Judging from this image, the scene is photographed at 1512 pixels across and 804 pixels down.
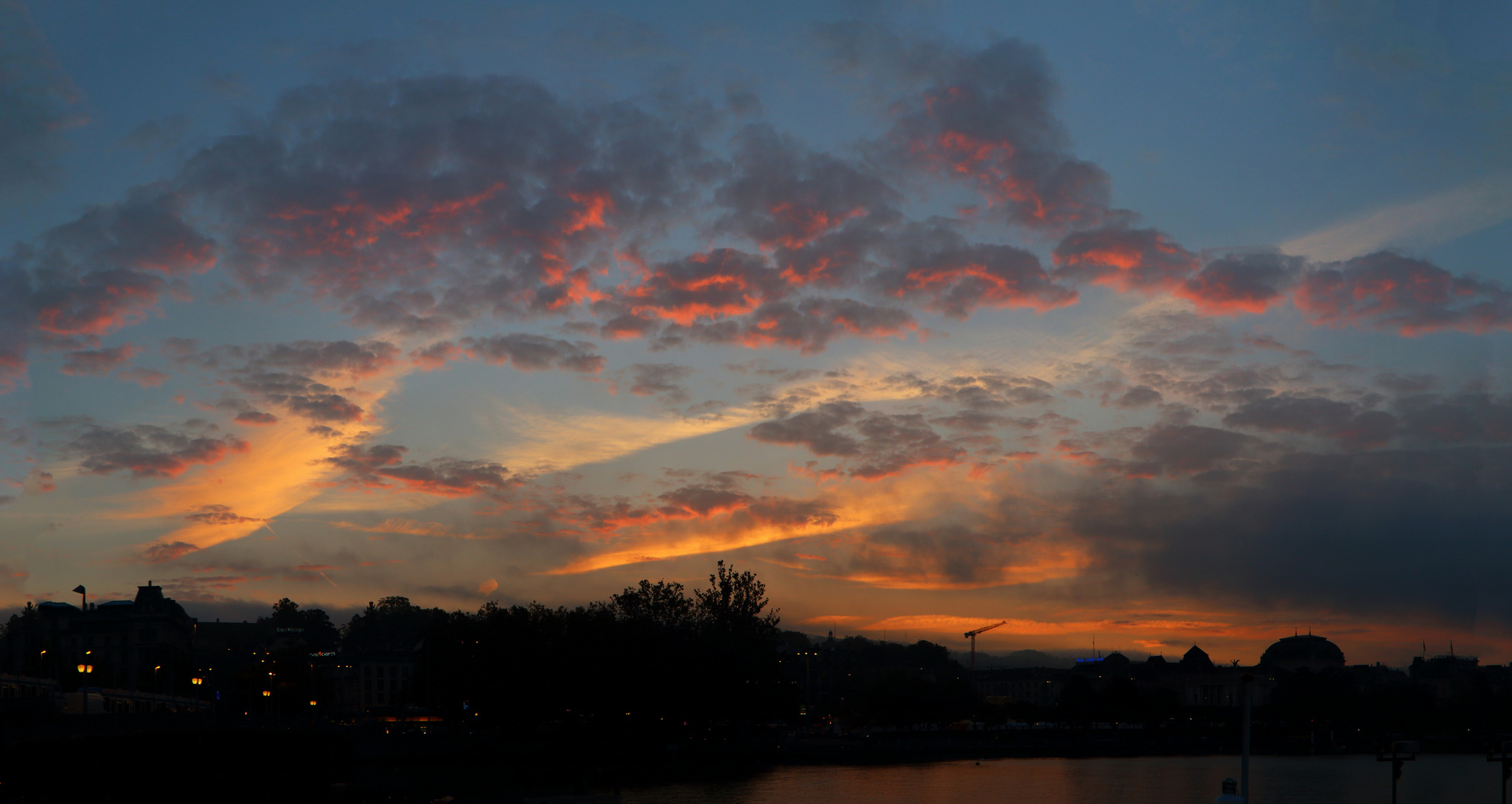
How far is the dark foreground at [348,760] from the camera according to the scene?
293 feet

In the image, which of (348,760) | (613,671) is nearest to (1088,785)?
(613,671)

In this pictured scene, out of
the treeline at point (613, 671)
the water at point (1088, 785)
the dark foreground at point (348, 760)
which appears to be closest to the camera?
the dark foreground at point (348, 760)

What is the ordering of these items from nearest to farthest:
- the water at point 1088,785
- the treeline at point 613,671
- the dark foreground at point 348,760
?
the dark foreground at point 348,760
the water at point 1088,785
the treeline at point 613,671

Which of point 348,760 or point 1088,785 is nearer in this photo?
point 348,760

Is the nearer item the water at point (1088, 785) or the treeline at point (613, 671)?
the water at point (1088, 785)

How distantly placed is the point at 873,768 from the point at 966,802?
41.0 metres

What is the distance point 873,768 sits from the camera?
144 m

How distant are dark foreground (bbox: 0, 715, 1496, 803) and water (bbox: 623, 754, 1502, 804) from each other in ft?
25.2

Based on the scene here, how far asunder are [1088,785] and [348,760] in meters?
80.3

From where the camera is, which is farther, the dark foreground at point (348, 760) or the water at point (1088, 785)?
the water at point (1088, 785)

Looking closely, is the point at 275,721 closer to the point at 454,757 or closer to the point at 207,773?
the point at 207,773

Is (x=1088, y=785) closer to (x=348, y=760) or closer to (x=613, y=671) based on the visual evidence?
(x=613, y=671)

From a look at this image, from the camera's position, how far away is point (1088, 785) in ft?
408

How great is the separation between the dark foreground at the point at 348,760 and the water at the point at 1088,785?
25.2 ft
